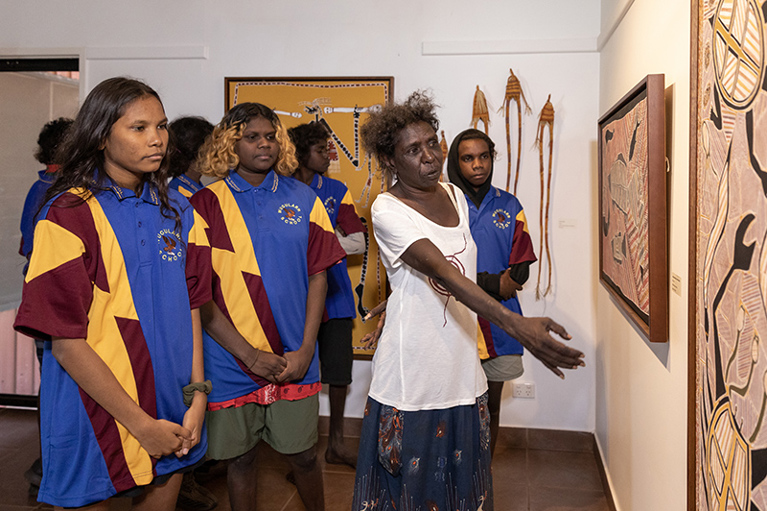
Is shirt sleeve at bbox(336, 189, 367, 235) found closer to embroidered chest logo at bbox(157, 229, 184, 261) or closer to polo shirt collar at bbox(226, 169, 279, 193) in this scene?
polo shirt collar at bbox(226, 169, 279, 193)

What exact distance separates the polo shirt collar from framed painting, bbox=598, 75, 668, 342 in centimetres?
120

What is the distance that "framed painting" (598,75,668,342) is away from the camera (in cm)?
177

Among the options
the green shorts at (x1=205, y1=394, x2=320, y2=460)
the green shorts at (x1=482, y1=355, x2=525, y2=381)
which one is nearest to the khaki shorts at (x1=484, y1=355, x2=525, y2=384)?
the green shorts at (x1=482, y1=355, x2=525, y2=381)

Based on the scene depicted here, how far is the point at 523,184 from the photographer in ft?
12.0

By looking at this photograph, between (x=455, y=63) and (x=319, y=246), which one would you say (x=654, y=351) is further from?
(x=455, y=63)

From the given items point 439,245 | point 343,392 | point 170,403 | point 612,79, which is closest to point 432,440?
point 439,245

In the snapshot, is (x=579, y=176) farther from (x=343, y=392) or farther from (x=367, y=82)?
(x=343, y=392)

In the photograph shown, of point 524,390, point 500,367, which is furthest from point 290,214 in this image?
point 524,390

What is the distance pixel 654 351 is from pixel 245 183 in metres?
1.44

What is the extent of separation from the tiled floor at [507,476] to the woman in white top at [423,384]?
3.93 ft

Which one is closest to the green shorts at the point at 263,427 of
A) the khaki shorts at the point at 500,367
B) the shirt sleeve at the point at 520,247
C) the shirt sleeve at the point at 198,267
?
the shirt sleeve at the point at 198,267

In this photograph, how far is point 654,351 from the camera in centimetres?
199

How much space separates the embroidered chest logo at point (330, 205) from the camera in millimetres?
3385

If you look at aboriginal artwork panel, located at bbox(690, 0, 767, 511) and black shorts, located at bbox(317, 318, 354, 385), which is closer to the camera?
aboriginal artwork panel, located at bbox(690, 0, 767, 511)
